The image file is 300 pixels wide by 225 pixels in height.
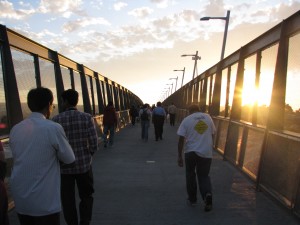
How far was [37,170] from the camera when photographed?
131 inches

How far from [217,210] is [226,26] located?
670 inches

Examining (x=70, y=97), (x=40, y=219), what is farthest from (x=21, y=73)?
(x=40, y=219)

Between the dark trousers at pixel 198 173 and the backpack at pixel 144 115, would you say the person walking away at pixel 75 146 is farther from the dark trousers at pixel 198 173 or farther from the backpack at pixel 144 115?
the backpack at pixel 144 115

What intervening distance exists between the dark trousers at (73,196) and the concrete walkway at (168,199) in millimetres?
473

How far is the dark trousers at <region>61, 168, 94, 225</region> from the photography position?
515cm

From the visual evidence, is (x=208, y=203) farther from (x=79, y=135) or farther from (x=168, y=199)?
(x=79, y=135)

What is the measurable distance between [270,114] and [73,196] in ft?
12.8

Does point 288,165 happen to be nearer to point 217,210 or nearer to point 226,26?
point 217,210

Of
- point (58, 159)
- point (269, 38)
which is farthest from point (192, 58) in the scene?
point (58, 159)

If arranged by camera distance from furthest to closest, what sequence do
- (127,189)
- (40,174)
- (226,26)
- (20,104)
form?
1. (226,26)
2. (127,189)
3. (20,104)
4. (40,174)

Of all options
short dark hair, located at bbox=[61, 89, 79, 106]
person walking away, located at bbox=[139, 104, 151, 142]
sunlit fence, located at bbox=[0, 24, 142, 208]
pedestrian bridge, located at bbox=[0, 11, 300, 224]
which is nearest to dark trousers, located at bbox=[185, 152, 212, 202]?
pedestrian bridge, located at bbox=[0, 11, 300, 224]

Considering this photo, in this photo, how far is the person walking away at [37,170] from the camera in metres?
3.29

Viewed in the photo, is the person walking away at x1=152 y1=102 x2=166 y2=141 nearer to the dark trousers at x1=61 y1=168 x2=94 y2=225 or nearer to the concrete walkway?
the concrete walkway

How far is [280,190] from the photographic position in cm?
658
